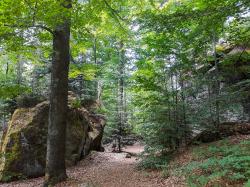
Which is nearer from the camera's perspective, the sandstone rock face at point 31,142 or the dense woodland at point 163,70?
the dense woodland at point 163,70

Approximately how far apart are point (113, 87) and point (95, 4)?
44.8 feet

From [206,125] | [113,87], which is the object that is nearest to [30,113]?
[206,125]

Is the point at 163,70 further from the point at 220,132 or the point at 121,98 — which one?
the point at 121,98

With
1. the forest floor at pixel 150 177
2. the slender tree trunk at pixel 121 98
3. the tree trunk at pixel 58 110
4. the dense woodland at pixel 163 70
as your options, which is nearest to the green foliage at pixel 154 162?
the dense woodland at pixel 163 70

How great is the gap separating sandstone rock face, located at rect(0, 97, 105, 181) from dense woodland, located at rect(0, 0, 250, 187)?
90 cm

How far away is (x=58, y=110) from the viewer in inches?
316

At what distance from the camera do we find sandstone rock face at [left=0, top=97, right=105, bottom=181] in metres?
10.1

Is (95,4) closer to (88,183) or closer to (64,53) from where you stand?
(64,53)

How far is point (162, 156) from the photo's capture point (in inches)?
377

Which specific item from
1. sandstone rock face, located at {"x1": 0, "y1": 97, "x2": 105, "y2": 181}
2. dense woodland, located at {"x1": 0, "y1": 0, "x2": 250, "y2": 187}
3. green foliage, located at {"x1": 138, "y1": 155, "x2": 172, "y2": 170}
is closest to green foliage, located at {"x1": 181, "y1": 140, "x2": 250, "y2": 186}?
dense woodland, located at {"x1": 0, "y1": 0, "x2": 250, "y2": 187}

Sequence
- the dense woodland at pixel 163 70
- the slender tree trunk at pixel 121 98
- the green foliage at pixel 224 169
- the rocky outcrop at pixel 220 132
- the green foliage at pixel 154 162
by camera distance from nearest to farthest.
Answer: the green foliage at pixel 224 169
the dense woodland at pixel 163 70
the green foliage at pixel 154 162
the rocky outcrop at pixel 220 132
the slender tree trunk at pixel 121 98

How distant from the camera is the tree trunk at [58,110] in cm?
789

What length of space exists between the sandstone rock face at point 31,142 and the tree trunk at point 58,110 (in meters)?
2.27

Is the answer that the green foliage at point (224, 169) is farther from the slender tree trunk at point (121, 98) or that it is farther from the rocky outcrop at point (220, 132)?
the slender tree trunk at point (121, 98)
